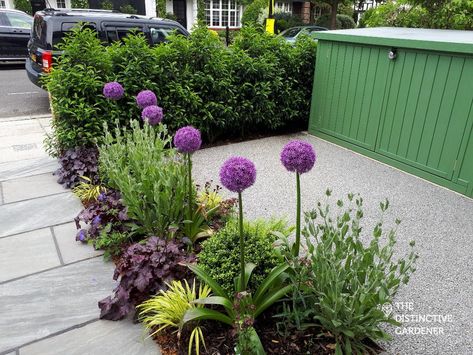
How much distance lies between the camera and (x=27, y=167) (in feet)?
15.7

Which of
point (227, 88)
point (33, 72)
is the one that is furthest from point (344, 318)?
point (33, 72)

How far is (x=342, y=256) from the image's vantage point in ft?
6.55

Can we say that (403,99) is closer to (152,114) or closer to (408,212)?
(408,212)

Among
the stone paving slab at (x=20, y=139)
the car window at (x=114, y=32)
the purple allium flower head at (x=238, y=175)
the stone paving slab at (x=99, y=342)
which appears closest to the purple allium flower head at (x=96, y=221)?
the stone paving slab at (x=99, y=342)

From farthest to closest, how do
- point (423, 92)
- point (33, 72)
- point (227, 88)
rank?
1. point (33, 72)
2. point (227, 88)
3. point (423, 92)

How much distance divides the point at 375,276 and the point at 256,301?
70cm

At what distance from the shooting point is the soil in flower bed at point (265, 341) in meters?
2.05

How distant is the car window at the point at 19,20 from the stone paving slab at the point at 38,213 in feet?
33.6

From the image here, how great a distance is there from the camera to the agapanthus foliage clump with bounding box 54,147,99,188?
4.18 meters

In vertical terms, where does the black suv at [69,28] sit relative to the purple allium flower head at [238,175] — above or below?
above

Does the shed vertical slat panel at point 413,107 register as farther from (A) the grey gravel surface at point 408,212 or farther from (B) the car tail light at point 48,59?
(B) the car tail light at point 48,59

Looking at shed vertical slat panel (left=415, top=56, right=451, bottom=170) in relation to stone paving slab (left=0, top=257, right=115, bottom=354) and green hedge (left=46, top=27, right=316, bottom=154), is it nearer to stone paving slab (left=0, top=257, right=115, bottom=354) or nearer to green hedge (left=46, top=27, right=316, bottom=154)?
green hedge (left=46, top=27, right=316, bottom=154)

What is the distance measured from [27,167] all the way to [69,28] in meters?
3.45

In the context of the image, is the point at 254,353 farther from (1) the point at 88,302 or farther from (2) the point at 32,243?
(2) the point at 32,243
